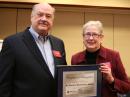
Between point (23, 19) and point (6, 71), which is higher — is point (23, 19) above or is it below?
above

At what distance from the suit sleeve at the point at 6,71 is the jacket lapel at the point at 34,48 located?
0.16 m

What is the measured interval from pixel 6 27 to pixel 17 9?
1.11 ft

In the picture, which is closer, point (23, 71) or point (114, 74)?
point (23, 71)

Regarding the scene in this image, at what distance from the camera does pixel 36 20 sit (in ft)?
6.81

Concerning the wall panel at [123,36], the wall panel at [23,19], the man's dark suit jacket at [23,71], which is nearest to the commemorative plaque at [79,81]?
Answer: the man's dark suit jacket at [23,71]

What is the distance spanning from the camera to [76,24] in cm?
438

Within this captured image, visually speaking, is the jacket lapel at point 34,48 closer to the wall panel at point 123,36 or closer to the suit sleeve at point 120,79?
the suit sleeve at point 120,79

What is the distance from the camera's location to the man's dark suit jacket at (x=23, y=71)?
188 centimetres

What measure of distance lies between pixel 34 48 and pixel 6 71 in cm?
28

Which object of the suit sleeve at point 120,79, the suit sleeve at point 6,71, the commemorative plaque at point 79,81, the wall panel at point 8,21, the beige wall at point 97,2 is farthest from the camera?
the wall panel at point 8,21

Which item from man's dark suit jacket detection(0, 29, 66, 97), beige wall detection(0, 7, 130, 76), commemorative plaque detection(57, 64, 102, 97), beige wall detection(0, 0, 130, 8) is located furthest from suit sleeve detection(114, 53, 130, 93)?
beige wall detection(0, 7, 130, 76)

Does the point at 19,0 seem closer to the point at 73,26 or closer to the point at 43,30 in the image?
the point at 73,26

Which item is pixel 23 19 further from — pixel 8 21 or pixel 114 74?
pixel 114 74

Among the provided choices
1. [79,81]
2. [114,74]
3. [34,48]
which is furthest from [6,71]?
[114,74]
